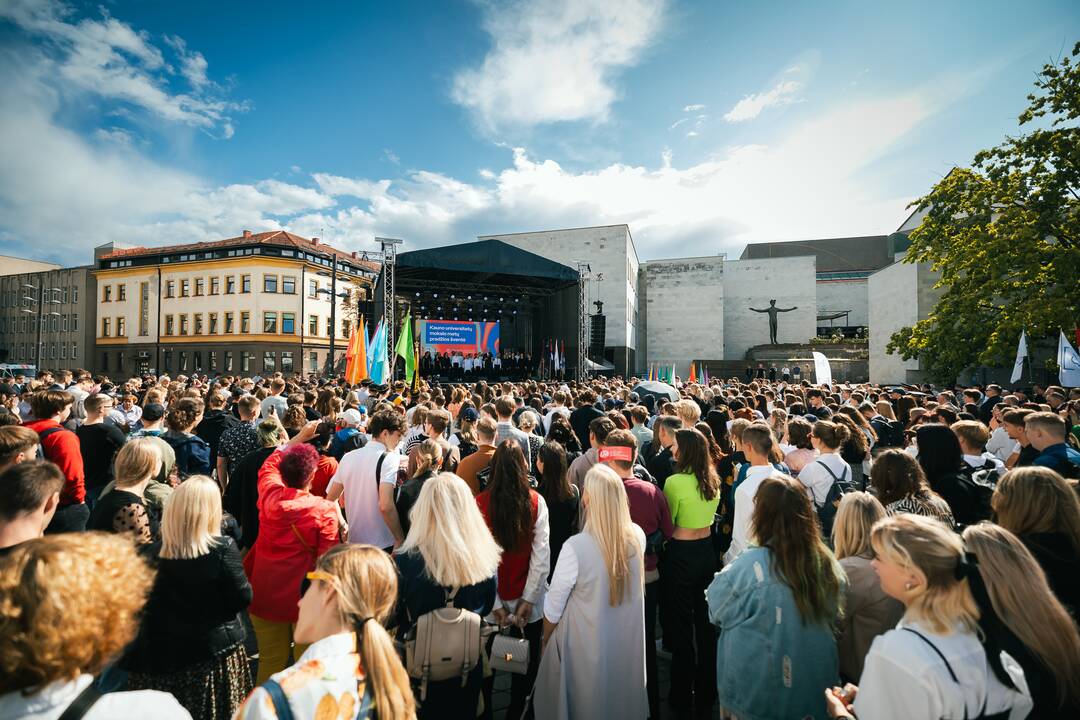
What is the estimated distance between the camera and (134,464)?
10.2 feet

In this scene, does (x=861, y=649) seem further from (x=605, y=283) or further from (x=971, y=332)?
(x=605, y=283)

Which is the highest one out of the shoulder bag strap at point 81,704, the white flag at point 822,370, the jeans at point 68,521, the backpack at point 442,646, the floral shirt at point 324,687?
the white flag at point 822,370

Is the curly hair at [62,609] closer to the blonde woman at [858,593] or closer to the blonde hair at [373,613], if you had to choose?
the blonde hair at [373,613]

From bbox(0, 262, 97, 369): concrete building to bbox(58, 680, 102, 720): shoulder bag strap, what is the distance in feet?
201

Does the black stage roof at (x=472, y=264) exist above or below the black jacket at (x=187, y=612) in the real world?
above

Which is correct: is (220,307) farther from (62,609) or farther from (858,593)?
(858,593)

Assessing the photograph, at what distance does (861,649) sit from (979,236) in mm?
20496

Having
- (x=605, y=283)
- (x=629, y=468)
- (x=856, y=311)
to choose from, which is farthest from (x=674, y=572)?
(x=856, y=311)

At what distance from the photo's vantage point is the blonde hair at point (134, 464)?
309cm

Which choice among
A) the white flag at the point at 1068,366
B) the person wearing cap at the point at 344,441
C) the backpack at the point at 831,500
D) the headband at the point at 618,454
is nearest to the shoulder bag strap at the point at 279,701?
the headband at the point at 618,454

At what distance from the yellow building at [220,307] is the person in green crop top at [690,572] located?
40.1 meters

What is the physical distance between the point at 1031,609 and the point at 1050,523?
123cm

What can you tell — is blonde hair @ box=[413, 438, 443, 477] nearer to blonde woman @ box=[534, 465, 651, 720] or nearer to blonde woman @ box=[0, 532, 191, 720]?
blonde woman @ box=[534, 465, 651, 720]

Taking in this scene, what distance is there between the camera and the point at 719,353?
4181 centimetres
